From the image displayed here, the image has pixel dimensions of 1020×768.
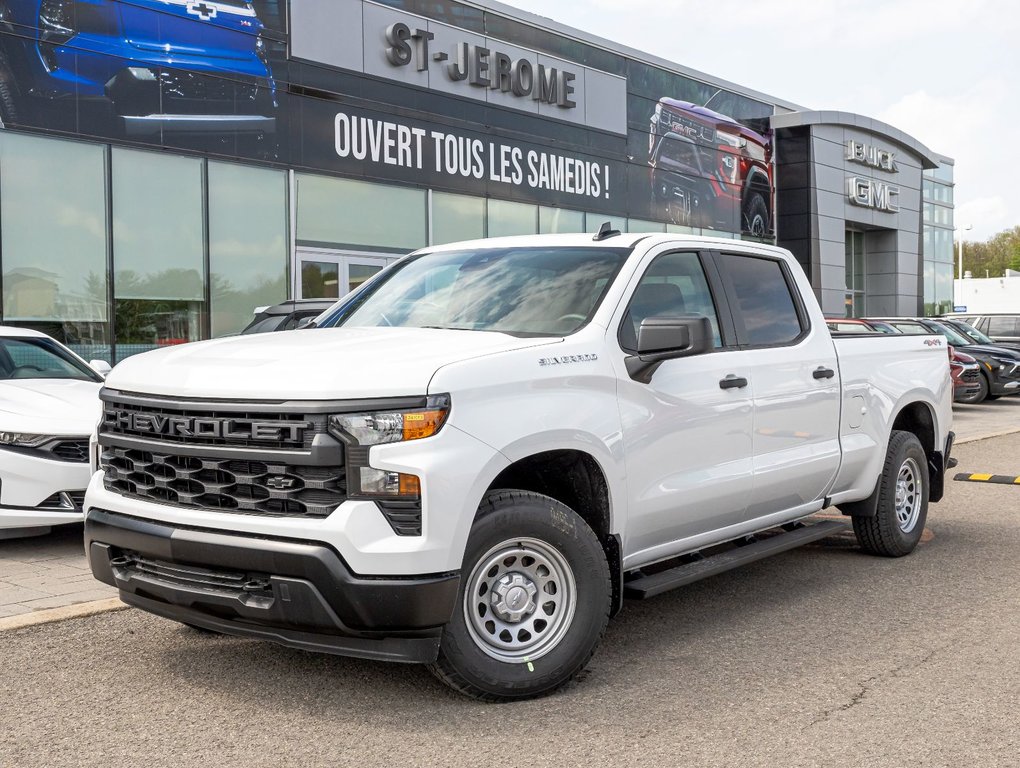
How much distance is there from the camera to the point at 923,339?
25.3ft

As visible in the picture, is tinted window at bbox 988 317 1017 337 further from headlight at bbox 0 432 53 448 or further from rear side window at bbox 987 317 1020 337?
headlight at bbox 0 432 53 448

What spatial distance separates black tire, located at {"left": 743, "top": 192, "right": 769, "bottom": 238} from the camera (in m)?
33.4

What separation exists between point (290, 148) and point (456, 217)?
4.53m

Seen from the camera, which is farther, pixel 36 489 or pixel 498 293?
pixel 36 489

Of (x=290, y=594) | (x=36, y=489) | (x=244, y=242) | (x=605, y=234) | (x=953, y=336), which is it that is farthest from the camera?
(x=953, y=336)

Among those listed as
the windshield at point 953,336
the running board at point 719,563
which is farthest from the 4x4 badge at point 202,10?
the windshield at point 953,336

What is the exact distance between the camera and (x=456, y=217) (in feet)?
75.4

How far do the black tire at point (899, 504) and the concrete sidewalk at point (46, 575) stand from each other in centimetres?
458

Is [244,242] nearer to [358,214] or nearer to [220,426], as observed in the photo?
[358,214]

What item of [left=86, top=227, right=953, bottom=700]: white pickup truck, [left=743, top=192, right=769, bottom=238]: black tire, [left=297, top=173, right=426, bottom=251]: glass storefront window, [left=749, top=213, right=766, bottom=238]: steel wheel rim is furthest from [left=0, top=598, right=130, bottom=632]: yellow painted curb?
[left=749, top=213, right=766, bottom=238]: steel wheel rim

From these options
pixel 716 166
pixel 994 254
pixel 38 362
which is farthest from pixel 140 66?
pixel 994 254

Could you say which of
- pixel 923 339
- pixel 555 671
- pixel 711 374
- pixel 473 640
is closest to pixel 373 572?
pixel 473 640

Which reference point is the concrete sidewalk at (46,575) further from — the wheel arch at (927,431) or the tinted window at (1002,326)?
the tinted window at (1002,326)

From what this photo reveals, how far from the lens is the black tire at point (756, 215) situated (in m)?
33.4
